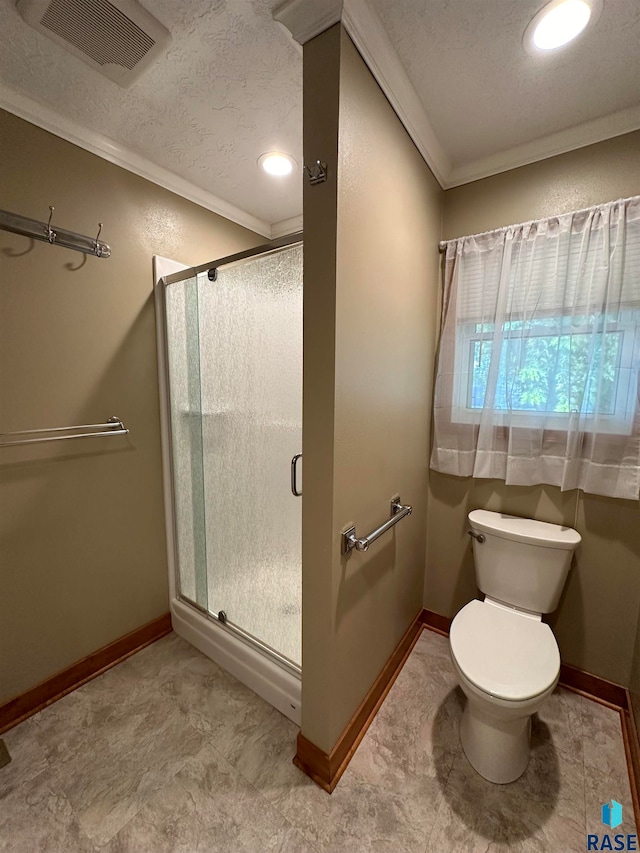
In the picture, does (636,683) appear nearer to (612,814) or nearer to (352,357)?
(612,814)

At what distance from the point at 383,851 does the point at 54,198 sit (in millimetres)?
2581

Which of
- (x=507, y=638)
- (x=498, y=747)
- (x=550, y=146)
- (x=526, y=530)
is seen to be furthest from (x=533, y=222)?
(x=498, y=747)

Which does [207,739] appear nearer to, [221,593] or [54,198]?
[221,593]

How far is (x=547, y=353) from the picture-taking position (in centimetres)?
154

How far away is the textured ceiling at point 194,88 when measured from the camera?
3.47 ft

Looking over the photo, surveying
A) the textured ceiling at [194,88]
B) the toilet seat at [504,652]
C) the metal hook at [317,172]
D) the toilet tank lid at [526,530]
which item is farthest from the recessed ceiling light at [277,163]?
the toilet seat at [504,652]

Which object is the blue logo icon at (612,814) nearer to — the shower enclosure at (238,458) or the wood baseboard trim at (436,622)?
the wood baseboard trim at (436,622)

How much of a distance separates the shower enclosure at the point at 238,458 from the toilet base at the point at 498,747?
27.1 inches

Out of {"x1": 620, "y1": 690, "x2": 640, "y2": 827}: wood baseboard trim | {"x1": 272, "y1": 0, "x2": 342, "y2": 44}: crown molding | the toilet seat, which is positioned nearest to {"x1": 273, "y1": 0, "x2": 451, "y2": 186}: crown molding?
{"x1": 272, "y1": 0, "x2": 342, "y2": 44}: crown molding

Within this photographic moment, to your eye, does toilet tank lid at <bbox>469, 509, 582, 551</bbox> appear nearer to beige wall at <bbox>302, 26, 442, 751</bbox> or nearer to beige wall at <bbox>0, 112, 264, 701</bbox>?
beige wall at <bbox>302, 26, 442, 751</bbox>

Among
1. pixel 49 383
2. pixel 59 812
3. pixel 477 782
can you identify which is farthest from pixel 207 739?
pixel 49 383

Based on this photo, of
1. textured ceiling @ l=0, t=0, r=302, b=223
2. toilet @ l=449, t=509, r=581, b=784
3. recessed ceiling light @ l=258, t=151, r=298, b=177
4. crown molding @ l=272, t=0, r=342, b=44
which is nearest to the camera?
crown molding @ l=272, t=0, r=342, b=44

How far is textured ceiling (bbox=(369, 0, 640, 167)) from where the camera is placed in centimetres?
102

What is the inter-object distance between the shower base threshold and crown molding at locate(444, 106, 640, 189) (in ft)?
7.92
